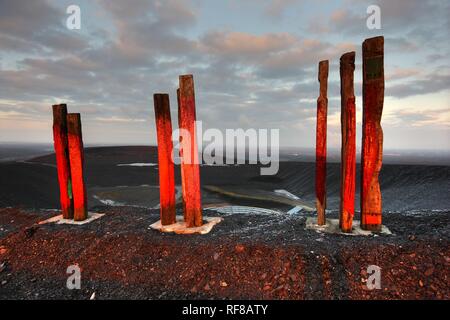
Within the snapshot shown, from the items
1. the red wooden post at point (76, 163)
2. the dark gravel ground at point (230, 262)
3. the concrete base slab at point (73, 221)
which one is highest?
the red wooden post at point (76, 163)

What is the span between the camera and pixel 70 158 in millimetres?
8328

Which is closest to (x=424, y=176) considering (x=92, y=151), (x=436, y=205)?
(x=436, y=205)

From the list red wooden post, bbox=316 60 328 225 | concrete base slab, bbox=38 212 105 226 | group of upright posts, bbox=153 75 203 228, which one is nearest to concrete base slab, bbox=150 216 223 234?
group of upright posts, bbox=153 75 203 228

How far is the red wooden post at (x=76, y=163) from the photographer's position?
8188 millimetres

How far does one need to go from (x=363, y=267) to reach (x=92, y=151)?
54855 millimetres

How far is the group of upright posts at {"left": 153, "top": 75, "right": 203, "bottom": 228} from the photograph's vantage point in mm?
7070

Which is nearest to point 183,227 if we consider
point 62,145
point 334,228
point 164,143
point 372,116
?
point 164,143

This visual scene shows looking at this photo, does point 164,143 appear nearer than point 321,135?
No

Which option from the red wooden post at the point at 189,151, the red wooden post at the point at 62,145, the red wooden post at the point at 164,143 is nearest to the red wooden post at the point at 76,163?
Result: the red wooden post at the point at 62,145

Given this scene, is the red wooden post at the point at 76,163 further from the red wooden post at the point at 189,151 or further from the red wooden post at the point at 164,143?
the red wooden post at the point at 189,151

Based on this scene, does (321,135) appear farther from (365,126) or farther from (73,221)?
(73,221)

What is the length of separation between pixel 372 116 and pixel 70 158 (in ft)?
26.3

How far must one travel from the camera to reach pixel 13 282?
20.5 feet
